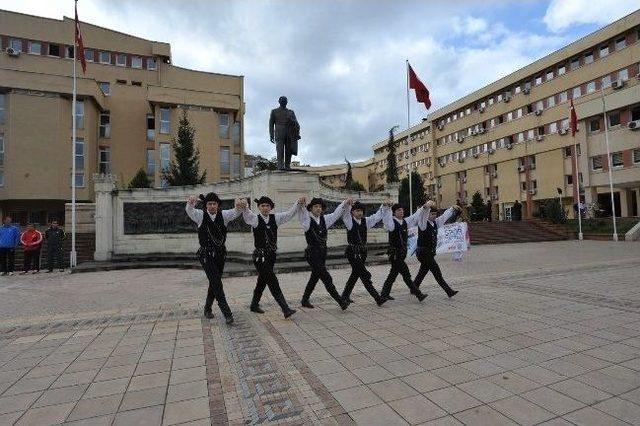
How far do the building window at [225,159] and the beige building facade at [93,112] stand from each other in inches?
4.0

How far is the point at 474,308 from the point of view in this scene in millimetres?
6566

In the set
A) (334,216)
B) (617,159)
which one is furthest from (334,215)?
(617,159)

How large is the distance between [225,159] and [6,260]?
1096 inches

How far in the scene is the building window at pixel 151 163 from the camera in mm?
39625

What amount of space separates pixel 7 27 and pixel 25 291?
1495 inches

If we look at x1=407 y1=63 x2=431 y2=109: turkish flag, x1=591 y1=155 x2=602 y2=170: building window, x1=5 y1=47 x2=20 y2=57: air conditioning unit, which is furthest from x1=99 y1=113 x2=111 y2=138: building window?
x1=591 y1=155 x2=602 y2=170: building window

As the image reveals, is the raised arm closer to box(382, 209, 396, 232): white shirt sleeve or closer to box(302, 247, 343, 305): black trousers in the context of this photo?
box(302, 247, 343, 305): black trousers

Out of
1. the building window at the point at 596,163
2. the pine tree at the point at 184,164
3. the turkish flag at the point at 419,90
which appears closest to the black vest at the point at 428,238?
the turkish flag at the point at 419,90

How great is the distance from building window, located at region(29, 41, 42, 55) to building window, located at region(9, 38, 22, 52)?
2.67ft

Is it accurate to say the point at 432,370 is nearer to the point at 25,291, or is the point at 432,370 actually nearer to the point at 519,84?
the point at 25,291

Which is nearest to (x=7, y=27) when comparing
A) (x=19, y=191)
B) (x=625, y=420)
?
(x=19, y=191)

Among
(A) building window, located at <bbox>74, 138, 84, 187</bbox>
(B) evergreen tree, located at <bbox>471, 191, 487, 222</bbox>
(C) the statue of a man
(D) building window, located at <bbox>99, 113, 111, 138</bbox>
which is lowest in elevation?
(B) evergreen tree, located at <bbox>471, 191, 487, 222</bbox>

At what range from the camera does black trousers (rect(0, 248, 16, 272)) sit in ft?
45.1

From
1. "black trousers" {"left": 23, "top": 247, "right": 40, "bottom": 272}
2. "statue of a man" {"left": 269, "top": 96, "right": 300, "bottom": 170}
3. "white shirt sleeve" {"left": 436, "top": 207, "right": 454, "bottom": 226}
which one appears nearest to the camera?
"white shirt sleeve" {"left": 436, "top": 207, "right": 454, "bottom": 226}
